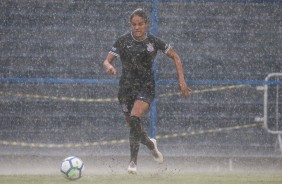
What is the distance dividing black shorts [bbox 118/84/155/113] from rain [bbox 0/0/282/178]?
2.53 metres

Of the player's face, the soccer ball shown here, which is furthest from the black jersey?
the soccer ball

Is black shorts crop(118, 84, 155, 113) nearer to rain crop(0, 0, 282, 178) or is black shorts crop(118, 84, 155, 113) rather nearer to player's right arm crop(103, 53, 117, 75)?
player's right arm crop(103, 53, 117, 75)

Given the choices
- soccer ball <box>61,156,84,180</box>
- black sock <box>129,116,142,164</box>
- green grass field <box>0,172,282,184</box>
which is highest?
black sock <box>129,116,142,164</box>

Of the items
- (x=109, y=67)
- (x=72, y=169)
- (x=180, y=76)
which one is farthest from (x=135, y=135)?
(x=72, y=169)

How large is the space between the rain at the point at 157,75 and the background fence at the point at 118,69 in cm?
2

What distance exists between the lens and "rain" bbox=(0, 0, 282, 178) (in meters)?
12.7

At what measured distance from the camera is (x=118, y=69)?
508 inches

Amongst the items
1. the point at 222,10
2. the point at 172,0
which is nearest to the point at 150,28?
the point at 172,0

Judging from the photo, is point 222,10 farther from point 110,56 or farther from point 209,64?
point 110,56

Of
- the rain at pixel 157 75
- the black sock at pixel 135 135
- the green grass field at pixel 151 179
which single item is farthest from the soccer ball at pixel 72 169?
the rain at pixel 157 75

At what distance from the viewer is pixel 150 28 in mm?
12195

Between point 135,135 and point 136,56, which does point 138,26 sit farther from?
point 135,135

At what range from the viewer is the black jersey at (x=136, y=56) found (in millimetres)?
9859

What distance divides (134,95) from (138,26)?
846mm
